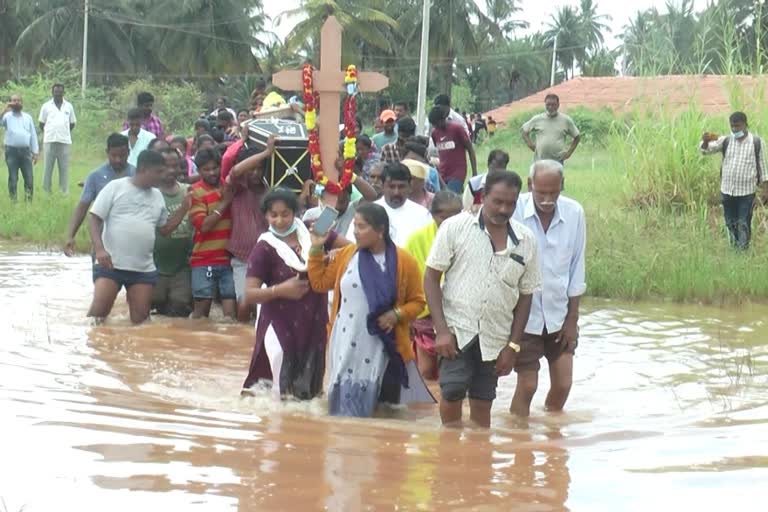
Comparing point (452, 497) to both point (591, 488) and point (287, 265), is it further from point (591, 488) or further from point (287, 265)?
point (287, 265)

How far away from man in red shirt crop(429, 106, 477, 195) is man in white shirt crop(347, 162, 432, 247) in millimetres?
6219

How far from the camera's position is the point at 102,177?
10.8m

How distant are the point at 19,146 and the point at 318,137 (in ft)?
37.4

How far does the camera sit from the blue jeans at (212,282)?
35.2ft

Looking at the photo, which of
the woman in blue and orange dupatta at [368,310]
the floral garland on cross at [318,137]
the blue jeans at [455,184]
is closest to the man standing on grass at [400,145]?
the blue jeans at [455,184]

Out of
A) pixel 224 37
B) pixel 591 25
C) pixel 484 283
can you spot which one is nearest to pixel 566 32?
pixel 591 25

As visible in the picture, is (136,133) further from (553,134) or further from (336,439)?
(336,439)

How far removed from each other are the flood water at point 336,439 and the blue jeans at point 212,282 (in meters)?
0.62

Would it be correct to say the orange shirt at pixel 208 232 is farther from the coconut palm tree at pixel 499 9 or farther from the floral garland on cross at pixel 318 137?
the coconut palm tree at pixel 499 9

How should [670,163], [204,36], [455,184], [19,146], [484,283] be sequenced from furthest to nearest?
[204,36]
[19,146]
[670,163]
[455,184]
[484,283]

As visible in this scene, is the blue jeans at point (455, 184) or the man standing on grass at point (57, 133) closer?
the blue jeans at point (455, 184)

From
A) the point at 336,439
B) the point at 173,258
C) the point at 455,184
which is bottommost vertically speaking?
the point at 336,439

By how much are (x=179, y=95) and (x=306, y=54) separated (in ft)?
44.9

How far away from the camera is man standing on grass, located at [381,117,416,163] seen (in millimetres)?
12594
